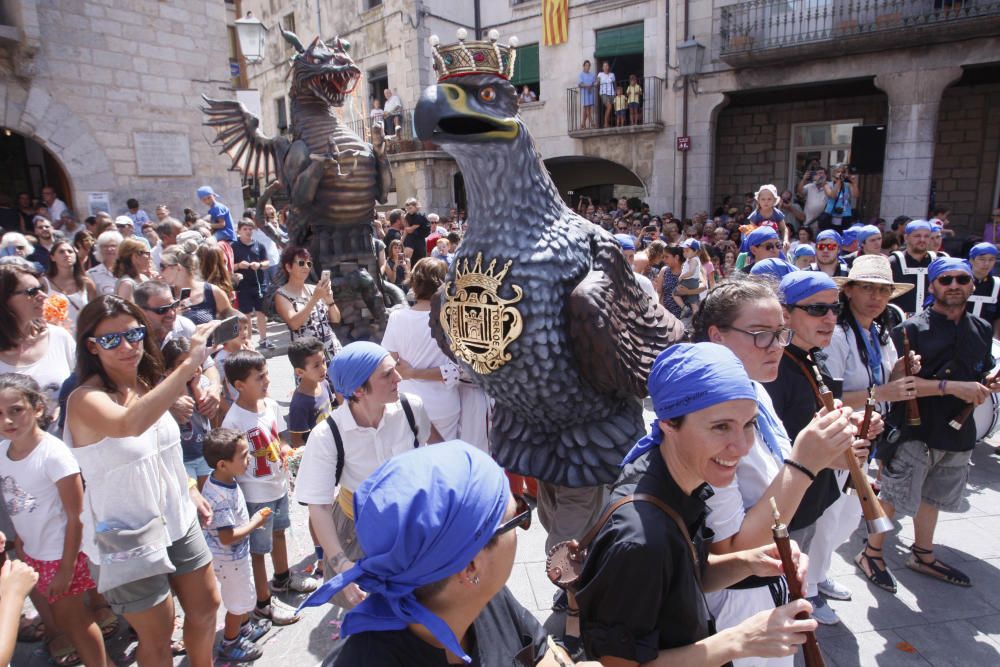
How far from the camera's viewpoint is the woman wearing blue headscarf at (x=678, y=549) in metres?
1.38

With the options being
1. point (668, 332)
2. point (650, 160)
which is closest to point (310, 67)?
point (668, 332)

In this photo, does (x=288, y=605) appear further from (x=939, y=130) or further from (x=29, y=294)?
(x=939, y=130)

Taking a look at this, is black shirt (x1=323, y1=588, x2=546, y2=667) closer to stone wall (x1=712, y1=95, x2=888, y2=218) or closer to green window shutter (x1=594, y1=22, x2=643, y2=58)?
stone wall (x1=712, y1=95, x2=888, y2=218)

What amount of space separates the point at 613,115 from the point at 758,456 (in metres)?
14.6

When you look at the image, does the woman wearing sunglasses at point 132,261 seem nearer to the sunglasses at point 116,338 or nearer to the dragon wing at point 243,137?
the dragon wing at point 243,137

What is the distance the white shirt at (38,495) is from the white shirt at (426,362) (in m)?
1.56

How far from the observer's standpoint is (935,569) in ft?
10.8

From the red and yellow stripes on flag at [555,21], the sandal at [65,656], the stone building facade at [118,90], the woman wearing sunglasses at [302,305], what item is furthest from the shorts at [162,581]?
the red and yellow stripes on flag at [555,21]

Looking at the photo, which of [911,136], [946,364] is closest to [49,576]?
[946,364]

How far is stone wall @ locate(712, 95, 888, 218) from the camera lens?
13.5 metres

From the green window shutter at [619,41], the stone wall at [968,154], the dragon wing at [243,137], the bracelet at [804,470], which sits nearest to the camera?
the bracelet at [804,470]

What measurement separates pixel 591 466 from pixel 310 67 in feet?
11.3

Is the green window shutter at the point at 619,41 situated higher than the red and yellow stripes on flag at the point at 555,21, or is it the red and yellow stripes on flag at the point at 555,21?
the red and yellow stripes on flag at the point at 555,21

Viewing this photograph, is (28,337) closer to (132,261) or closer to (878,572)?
(132,261)
